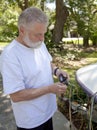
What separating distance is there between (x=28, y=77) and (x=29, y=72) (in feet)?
0.16

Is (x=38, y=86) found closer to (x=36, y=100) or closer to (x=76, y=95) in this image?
(x=36, y=100)

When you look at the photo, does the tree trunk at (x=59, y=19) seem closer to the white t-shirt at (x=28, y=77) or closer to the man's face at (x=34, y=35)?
the white t-shirt at (x=28, y=77)

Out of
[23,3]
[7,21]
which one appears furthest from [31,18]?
[7,21]

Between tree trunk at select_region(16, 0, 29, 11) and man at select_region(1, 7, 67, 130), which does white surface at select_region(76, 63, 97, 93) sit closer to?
man at select_region(1, 7, 67, 130)

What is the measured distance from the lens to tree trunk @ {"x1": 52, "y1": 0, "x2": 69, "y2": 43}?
43.8 feet

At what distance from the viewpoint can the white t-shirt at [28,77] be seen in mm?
2220

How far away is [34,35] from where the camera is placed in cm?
220

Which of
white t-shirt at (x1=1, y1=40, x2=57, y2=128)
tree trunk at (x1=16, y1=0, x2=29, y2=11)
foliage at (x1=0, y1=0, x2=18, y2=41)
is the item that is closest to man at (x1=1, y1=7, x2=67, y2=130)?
white t-shirt at (x1=1, y1=40, x2=57, y2=128)

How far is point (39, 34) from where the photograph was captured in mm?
2203

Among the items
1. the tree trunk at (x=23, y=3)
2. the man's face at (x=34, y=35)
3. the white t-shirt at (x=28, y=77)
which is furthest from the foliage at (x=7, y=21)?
the man's face at (x=34, y=35)

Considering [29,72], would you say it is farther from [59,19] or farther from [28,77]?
[59,19]

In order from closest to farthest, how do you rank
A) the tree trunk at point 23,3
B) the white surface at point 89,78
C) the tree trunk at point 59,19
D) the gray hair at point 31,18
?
the gray hair at point 31,18
the white surface at point 89,78
the tree trunk at point 59,19
the tree trunk at point 23,3

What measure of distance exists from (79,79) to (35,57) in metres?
0.56

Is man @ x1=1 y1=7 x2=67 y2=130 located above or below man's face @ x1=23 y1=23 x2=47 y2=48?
below
